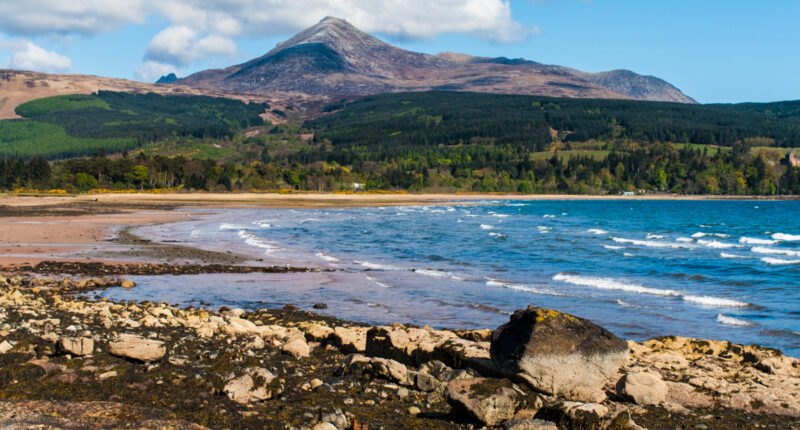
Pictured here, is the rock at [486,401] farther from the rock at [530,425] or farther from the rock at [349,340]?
the rock at [349,340]

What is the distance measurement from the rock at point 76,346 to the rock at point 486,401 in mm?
5244

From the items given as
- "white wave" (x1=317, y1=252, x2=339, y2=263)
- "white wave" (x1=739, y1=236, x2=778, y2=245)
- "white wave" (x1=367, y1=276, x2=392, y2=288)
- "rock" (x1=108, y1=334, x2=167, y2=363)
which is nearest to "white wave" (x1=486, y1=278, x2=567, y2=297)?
"white wave" (x1=367, y1=276, x2=392, y2=288)

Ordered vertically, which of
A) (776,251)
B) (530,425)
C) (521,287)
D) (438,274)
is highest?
(530,425)

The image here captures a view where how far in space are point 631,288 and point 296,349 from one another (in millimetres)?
16080

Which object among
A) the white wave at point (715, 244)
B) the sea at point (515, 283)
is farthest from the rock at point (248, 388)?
the white wave at point (715, 244)

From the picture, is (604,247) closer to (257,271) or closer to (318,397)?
(257,271)

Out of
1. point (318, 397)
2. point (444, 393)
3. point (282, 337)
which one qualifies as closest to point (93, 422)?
point (318, 397)

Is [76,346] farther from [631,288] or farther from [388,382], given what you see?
[631,288]

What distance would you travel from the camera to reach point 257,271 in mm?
24016

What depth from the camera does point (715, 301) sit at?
19.3m

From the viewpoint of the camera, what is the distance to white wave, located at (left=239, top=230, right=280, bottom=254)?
3324 cm

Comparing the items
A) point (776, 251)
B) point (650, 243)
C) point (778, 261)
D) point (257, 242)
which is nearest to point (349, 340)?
point (257, 242)

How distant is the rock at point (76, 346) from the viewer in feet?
27.6

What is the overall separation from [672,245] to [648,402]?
114 ft
